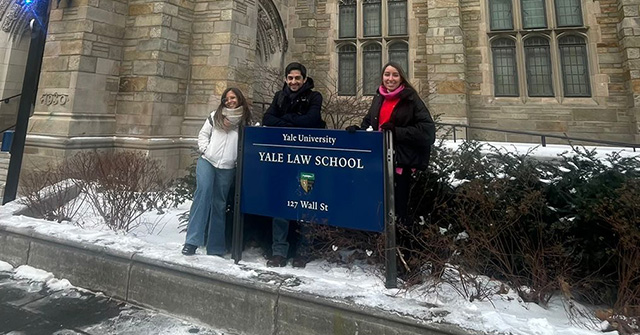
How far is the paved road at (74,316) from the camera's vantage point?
2.61 metres

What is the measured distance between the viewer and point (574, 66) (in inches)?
405

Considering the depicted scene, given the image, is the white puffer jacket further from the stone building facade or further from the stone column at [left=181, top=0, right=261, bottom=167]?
the stone column at [left=181, top=0, right=261, bottom=167]

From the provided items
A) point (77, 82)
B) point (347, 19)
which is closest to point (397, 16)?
point (347, 19)

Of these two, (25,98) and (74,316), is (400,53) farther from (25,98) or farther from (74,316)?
(74,316)

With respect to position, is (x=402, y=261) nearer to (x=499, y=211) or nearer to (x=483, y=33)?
(x=499, y=211)

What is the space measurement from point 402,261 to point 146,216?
12.7ft

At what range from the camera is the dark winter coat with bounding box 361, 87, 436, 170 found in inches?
106

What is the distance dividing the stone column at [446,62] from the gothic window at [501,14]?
1465 mm

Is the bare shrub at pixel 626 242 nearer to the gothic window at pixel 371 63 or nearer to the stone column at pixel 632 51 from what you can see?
the stone column at pixel 632 51

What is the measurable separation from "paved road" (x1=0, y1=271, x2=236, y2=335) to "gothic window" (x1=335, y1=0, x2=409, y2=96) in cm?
991

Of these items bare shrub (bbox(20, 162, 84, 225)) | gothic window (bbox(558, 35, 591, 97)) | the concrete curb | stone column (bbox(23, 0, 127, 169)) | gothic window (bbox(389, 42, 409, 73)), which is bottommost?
the concrete curb

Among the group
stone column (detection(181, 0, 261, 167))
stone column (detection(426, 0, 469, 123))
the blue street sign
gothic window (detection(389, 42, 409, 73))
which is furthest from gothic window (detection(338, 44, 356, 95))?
the blue street sign

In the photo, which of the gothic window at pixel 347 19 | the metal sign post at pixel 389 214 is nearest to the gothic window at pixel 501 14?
the gothic window at pixel 347 19

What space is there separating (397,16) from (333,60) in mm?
2645
